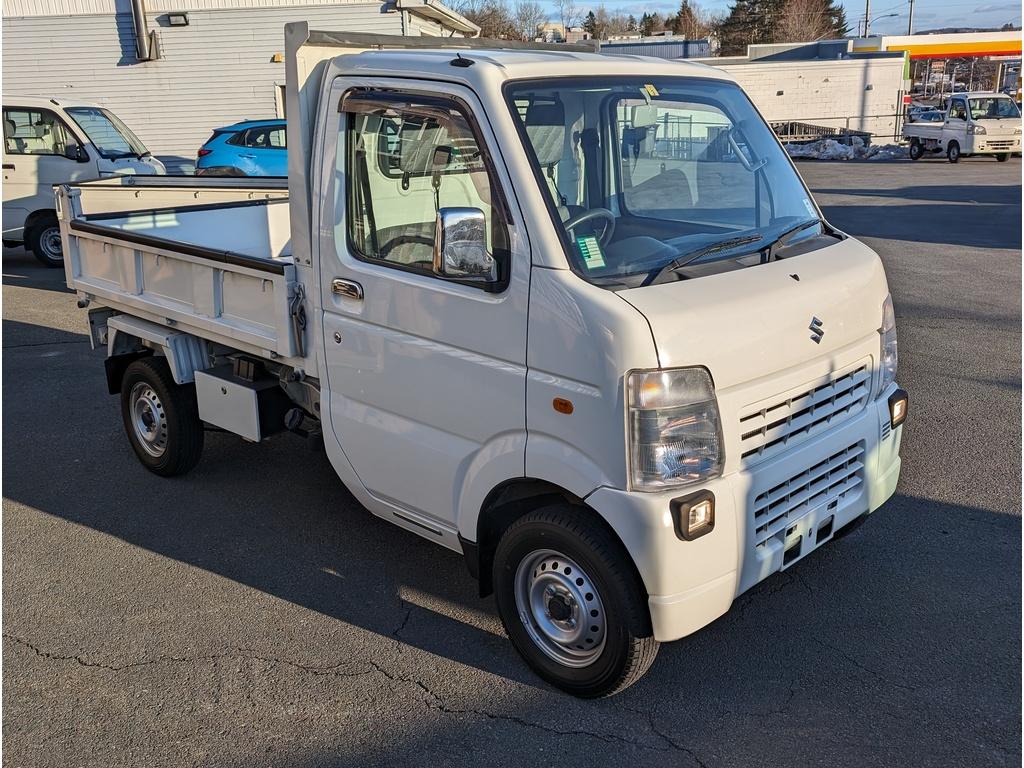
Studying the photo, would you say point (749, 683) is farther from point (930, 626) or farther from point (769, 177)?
point (769, 177)

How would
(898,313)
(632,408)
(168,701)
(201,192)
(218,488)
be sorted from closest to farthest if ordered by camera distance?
(632,408)
(168,701)
(218,488)
(201,192)
(898,313)

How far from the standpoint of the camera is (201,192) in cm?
748

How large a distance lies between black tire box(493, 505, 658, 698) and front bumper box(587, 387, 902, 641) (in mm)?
107

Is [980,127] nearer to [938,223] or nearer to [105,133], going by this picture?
[938,223]

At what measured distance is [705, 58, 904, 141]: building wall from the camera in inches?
1532

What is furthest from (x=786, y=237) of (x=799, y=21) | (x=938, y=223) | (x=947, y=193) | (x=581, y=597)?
(x=799, y=21)

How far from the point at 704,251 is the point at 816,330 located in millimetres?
519

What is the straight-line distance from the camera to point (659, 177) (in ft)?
13.8

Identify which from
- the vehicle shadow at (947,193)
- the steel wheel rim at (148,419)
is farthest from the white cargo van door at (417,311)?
the vehicle shadow at (947,193)

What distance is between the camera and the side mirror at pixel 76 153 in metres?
13.3

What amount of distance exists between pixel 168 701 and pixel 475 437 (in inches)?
62.9

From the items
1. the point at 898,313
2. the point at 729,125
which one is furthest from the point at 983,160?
the point at 729,125

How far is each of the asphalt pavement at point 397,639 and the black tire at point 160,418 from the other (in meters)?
0.17

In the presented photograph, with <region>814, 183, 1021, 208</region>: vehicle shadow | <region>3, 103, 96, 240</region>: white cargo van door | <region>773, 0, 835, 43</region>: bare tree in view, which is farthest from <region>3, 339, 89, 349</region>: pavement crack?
<region>773, 0, 835, 43</region>: bare tree
